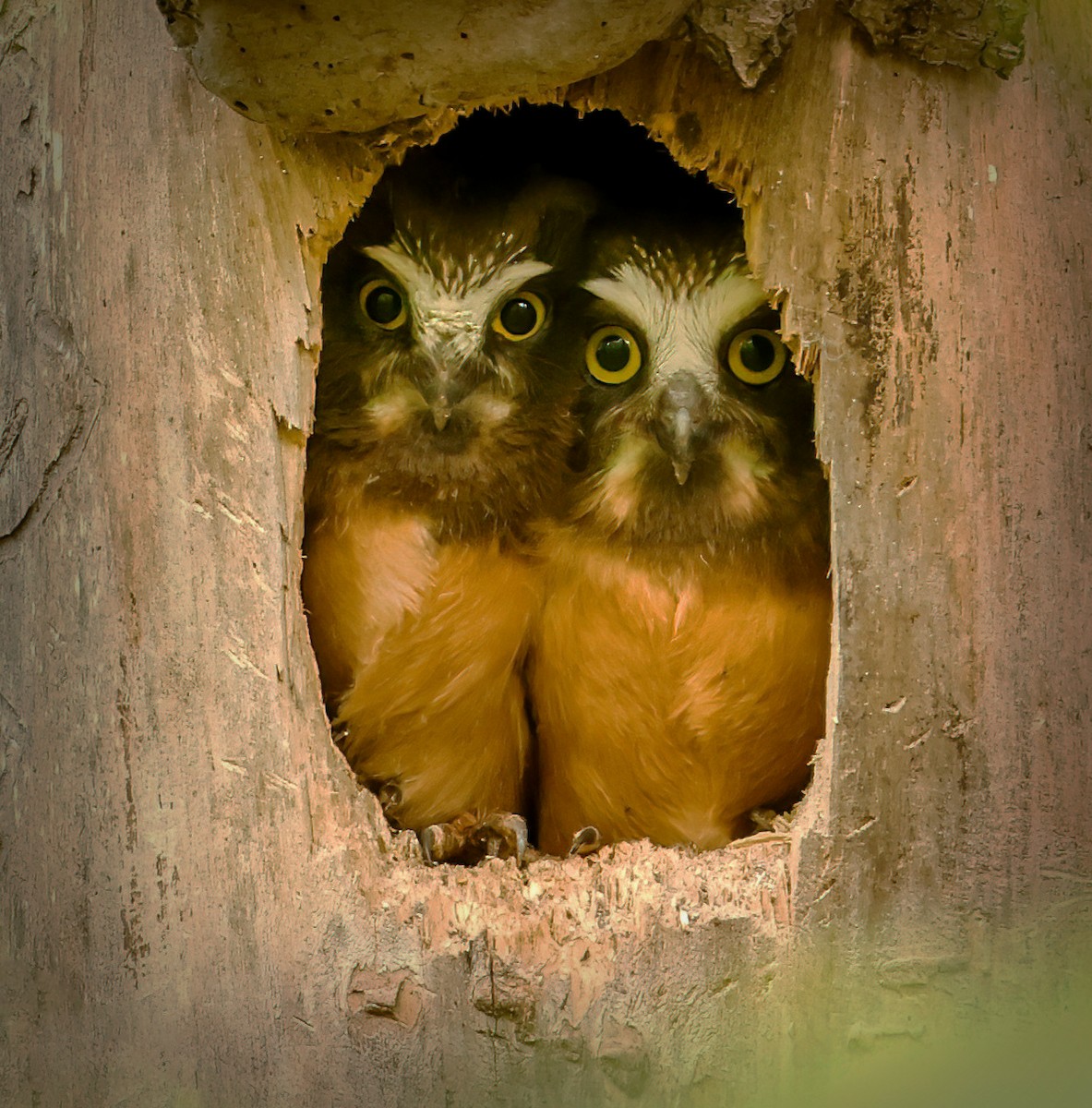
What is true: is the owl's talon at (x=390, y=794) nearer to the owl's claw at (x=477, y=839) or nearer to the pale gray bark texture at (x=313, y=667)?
the owl's claw at (x=477, y=839)

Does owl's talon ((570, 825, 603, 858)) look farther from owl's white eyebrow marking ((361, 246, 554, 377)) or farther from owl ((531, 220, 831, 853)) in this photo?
owl's white eyebrow marking ((361, 246, 554, 377))

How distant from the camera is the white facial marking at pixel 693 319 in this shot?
7.93 feet

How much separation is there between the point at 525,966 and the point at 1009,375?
3.70ft

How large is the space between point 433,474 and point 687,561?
564 mm

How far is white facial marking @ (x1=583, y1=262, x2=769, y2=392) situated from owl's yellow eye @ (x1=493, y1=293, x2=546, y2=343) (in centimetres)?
24

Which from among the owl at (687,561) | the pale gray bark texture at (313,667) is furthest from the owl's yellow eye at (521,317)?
the pale gray bark texture at (313,667)

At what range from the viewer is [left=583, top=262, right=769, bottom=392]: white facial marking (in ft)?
7.93

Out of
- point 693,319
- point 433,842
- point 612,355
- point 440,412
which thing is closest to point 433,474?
point 440,412

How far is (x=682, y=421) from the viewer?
7.55 ft

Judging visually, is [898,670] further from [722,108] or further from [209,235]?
[209,235]

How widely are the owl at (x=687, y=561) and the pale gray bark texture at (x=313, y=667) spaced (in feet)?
2.16

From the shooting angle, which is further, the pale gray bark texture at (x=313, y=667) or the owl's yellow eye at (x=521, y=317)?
the owl's yellow eye at (x=521, y=317)

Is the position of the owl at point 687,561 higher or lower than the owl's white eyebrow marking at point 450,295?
lower

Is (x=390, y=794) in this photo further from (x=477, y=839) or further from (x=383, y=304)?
(x=383, y=304)
